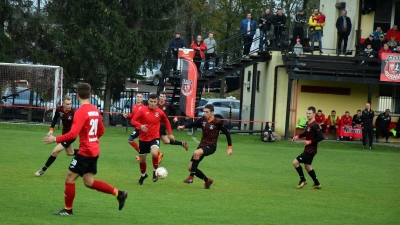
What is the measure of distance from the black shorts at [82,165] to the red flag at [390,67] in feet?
77.4

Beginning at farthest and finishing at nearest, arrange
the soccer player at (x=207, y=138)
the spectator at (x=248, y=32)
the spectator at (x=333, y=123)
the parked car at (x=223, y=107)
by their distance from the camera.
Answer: the parked car at (x=223, y=107)
the spectator at (x=248, y=32)
the spectator at (x=333, y=123)
the soccer player at (x=207, y=138)

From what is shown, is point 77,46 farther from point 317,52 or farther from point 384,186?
point 384,186

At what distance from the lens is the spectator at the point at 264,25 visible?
34.5 metres

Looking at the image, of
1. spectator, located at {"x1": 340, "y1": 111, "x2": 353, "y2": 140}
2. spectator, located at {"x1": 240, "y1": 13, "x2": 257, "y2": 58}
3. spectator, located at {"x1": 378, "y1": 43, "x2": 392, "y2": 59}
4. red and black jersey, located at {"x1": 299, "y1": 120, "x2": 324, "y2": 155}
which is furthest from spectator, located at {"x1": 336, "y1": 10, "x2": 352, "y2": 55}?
red and black jersey, located at {"x1": 299, "y1": 120, "x2": 324, "y2": 155}

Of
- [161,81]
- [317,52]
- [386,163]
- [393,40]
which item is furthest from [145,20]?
[386,163]

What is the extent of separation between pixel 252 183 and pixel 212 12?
33985 millimetres

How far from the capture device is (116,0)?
123 ft

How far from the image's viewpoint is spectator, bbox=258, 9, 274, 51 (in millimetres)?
34500

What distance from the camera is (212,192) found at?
606 inches

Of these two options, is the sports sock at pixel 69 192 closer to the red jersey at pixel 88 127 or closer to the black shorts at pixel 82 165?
the black shorts at pixel 82 165

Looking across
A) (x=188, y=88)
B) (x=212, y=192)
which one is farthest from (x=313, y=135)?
(x=188, y=88)

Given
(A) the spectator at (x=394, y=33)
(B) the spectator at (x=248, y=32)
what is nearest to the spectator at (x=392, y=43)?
(A) the spectator at (x=394, y=33)

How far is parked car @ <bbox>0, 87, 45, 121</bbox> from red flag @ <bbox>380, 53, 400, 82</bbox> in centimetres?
1530

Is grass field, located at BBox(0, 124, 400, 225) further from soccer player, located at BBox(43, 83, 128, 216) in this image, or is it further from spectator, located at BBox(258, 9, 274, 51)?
spectator, located at BBox(258, 9, 274, 51)
